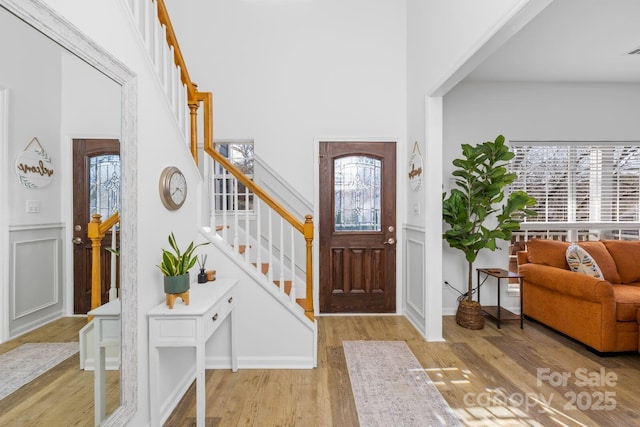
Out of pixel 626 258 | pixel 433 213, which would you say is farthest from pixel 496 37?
pixel 626 258

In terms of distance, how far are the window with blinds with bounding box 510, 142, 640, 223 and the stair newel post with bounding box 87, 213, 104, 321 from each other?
444 cm

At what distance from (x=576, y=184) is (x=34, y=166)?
205 inches

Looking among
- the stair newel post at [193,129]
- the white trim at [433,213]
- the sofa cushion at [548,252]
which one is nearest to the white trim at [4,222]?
the stair newel post at [193,129]

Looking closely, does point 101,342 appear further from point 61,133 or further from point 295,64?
point 295,64

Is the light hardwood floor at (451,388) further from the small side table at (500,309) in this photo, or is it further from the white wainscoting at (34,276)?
the small side table at (500,309)

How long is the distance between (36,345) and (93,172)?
0.69 meters

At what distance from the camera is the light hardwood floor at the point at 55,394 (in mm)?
1060

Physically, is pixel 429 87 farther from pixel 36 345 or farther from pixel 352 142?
pixel 36 345

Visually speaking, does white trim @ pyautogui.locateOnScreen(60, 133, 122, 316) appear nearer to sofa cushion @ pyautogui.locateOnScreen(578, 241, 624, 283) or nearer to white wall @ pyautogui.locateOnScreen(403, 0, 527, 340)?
white wall @ pyautogui.locateOnScreen(403, 0, 527, 340)

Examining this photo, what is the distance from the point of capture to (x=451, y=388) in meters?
2.41

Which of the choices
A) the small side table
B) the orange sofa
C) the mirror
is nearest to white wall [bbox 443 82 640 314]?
the small side table

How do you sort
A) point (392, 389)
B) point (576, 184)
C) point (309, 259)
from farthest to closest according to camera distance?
1. point (576, 184)
2. point (309, 259)
3. point (392, 389)

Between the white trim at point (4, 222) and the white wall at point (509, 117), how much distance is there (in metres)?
3.97

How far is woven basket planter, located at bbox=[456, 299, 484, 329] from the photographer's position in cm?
356
